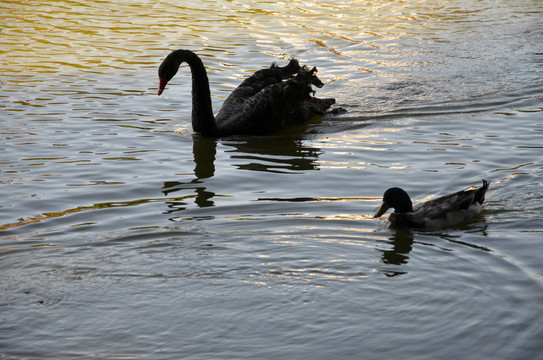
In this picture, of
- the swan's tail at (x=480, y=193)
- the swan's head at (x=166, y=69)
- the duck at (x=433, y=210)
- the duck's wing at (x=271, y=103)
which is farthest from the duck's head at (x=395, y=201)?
the swan's head at (x=166, y=69)

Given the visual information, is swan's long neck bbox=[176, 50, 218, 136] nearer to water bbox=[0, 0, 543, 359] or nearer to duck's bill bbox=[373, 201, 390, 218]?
water bbox=[0, 0, 543, 359]

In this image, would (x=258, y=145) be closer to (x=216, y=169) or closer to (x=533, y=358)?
(x=216, y=169)

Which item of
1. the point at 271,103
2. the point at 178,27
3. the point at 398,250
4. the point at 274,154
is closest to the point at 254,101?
the point at 271,103

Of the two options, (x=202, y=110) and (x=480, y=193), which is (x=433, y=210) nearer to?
(x=480, y=193)

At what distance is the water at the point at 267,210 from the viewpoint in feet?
18.7

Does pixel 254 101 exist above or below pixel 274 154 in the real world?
above

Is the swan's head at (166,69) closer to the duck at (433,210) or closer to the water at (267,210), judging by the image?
the water at (267,210)

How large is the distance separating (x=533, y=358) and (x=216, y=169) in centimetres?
479

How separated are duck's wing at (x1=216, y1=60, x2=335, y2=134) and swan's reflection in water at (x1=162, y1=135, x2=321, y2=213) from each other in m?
0.19

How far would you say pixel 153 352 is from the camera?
5.39 meters

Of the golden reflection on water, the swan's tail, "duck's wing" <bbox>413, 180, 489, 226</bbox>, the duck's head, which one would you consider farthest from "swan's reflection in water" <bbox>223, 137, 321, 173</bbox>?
the golden reflection on water

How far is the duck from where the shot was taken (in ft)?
24.9

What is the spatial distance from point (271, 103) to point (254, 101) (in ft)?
0.70

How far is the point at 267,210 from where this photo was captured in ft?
25.9
